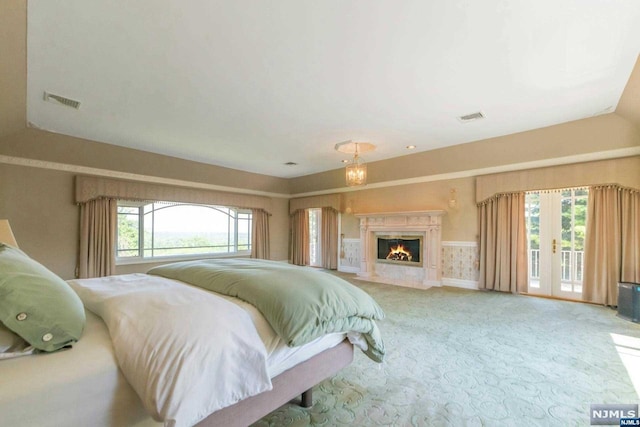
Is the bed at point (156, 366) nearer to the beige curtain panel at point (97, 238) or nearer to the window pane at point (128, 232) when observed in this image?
the beige curtain panel at point (97, 238)

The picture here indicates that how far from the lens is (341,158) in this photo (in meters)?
5.83

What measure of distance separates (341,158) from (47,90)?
4.43m

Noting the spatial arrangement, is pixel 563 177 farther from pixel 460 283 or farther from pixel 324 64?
pixel 324 64

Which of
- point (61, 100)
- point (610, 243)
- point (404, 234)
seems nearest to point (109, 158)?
point (61, 100)

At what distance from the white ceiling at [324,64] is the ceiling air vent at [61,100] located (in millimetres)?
117

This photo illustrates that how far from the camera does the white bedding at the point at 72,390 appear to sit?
86 cm

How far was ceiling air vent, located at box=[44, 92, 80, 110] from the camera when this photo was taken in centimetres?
311

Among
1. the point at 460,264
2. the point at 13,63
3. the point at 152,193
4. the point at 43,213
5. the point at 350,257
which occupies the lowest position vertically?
the point at 350,257

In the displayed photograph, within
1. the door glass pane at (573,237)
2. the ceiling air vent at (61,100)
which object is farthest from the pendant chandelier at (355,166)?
the ceiling air vent at (61,100)

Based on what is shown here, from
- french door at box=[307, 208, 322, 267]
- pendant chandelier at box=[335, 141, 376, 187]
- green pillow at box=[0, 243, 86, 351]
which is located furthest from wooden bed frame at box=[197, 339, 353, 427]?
french door at box=[307, 208, 322, 267]

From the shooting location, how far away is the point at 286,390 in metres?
1.51

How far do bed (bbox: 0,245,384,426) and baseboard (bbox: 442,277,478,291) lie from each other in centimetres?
459

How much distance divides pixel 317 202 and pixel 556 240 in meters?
5.02

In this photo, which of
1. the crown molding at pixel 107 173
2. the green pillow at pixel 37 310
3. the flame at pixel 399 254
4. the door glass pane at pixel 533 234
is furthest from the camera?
the flame at pixel 399 254
